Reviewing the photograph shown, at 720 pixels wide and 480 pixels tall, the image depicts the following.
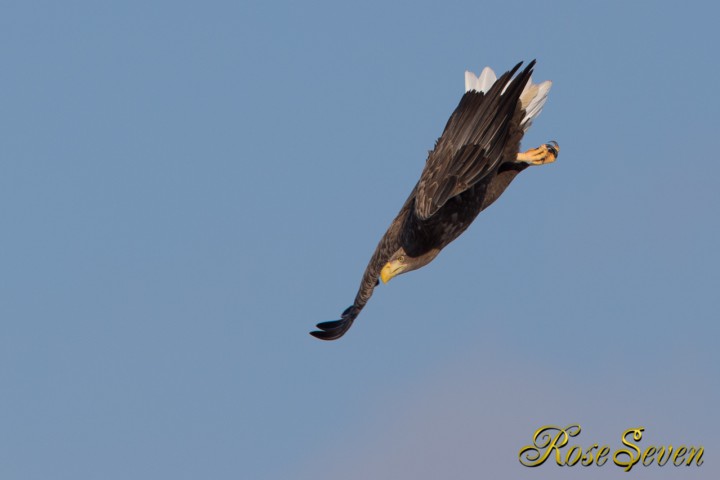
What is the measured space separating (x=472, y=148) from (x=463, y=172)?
36 centimetres

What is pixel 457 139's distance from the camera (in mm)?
25234

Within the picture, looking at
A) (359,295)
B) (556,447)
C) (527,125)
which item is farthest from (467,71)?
(556,447)

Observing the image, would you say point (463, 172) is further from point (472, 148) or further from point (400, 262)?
point (400, 262)

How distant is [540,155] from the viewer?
Result: 88.3ft

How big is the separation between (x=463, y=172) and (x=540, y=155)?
2.55 m

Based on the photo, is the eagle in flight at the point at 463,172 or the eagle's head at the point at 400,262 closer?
the eagle in flight at the point at 463,172

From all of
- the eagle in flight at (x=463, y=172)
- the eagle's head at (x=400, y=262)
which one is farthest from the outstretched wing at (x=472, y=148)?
the eagle's head at (x=400, y=262)

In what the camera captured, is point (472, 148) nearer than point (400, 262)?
Yes

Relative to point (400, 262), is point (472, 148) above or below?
above

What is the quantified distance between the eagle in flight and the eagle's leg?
14mm

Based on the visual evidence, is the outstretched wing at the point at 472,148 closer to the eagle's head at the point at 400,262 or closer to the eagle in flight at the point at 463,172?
the eagle in flight at the point at 463,172

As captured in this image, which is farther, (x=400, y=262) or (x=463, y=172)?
(x=400, y=262)

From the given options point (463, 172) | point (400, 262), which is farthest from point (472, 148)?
point (400, 262)

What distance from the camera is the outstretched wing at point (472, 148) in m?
24.7
